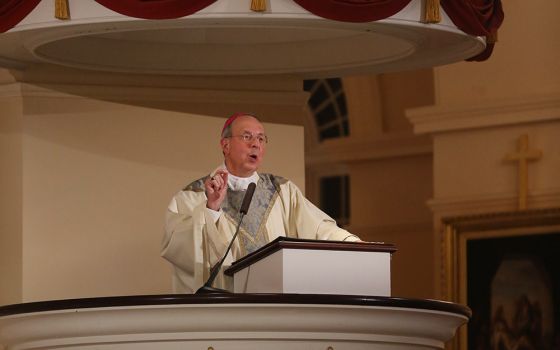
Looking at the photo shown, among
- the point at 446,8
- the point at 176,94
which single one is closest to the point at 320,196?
the point at 176,94

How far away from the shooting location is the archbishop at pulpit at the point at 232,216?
807cm

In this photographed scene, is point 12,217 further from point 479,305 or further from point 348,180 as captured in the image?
point 348,180

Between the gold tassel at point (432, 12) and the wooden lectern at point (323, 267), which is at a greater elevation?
the gold tassel at point (432, 12)

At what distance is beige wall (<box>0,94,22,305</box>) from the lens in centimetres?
959

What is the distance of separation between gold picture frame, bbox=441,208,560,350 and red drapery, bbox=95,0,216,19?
6.24 meters

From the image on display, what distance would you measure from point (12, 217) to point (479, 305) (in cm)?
580

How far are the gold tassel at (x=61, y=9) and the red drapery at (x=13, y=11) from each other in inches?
6.6

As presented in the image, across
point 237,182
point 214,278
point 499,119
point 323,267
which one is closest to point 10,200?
point 237,182

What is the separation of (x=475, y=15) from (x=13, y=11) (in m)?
2.67

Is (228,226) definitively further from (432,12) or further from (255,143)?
(432,12)

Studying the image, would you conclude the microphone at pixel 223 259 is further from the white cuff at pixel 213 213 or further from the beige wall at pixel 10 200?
the beige wall at pixel 10 200

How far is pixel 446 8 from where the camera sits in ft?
28.6

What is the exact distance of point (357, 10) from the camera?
841cm

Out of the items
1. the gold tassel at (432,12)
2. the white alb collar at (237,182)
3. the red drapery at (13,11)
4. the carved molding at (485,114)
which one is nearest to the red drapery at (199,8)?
the red drapery at (13,11)
